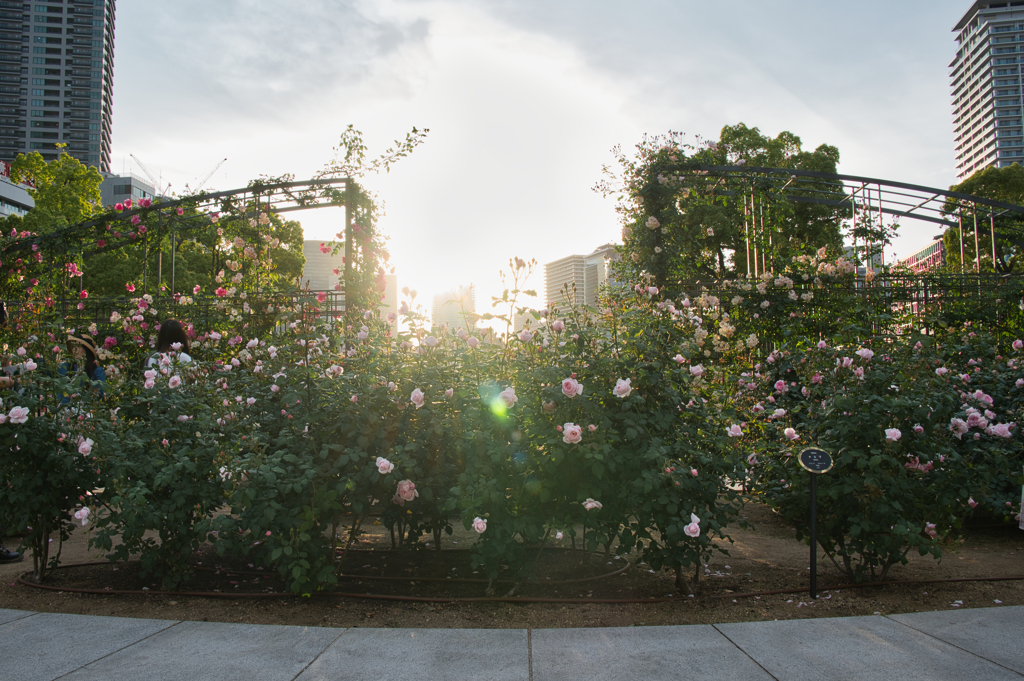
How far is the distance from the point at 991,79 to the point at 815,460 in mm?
116917

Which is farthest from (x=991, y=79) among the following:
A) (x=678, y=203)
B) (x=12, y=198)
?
(x=12, y=198)

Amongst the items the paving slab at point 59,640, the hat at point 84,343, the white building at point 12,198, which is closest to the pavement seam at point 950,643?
the paving slab at point 59,640

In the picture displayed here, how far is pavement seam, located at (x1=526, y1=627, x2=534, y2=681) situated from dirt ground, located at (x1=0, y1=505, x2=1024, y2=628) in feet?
0.62

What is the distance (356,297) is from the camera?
8047 millimetres

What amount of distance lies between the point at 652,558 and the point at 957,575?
7.29 feet

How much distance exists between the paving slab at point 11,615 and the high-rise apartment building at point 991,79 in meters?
108

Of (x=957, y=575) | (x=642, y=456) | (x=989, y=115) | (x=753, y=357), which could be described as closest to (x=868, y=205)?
(x=753, y=357)

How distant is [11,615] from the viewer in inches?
115

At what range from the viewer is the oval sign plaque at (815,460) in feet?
9.88

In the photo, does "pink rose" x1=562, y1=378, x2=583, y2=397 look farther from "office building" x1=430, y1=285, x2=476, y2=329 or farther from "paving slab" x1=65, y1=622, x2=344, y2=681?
"paving slab" x1=65, y1=622, x2=344, y2=681

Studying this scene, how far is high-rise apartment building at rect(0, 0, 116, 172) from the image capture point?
241 feet

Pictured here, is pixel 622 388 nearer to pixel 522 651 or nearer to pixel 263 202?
pixel 522 651

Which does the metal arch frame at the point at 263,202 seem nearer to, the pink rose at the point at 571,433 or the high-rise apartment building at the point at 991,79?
the pink rose at the point at 571,433

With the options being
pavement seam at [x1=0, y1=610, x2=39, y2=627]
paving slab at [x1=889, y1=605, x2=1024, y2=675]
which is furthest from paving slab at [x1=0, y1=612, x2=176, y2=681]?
paving slab at [x1=889, y1=605, x2=1024, y2=675]
